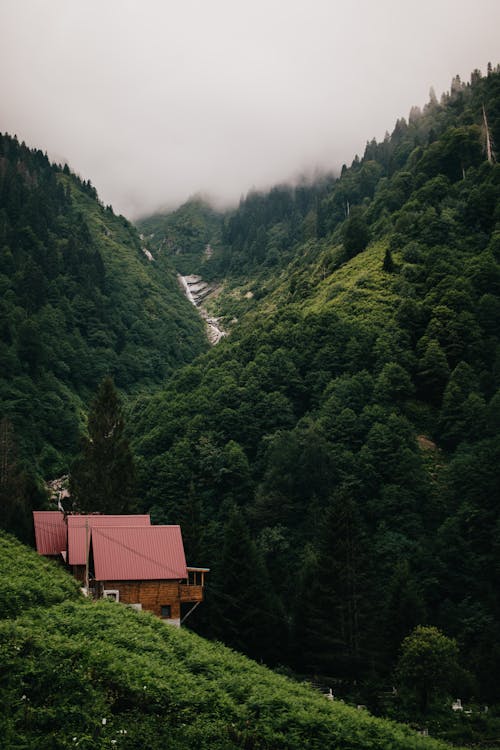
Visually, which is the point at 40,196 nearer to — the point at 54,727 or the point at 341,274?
the point at 341,274

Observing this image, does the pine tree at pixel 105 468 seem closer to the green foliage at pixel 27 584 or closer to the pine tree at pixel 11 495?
the pine tree at pixel 11 495

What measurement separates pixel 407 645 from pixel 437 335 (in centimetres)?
4211

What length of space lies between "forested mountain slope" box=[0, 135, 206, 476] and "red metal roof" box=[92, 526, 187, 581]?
4882cm

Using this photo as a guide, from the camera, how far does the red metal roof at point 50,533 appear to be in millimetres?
39875

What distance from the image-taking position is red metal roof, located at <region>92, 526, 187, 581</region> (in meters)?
32.4

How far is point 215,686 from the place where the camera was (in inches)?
816

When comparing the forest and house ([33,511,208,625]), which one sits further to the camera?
the forest

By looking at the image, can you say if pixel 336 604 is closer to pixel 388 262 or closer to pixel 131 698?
pixel 131 698

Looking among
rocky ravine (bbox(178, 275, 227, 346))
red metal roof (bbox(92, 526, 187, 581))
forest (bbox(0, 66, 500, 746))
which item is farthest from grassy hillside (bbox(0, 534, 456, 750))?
rocky ravine (bbox(178, 275, 227, 346))

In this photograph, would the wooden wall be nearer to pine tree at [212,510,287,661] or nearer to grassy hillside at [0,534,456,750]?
pine tree at [212,510,287,661]

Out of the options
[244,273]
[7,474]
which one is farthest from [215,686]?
[244,273]

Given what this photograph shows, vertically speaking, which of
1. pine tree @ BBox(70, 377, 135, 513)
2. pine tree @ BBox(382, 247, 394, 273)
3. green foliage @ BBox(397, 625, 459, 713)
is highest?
pine tree @ BBox(382, 247, 394, 273)

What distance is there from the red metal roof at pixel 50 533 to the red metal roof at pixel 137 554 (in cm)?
796

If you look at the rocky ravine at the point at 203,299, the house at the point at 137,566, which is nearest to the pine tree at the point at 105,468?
the house at the point at 137,566
